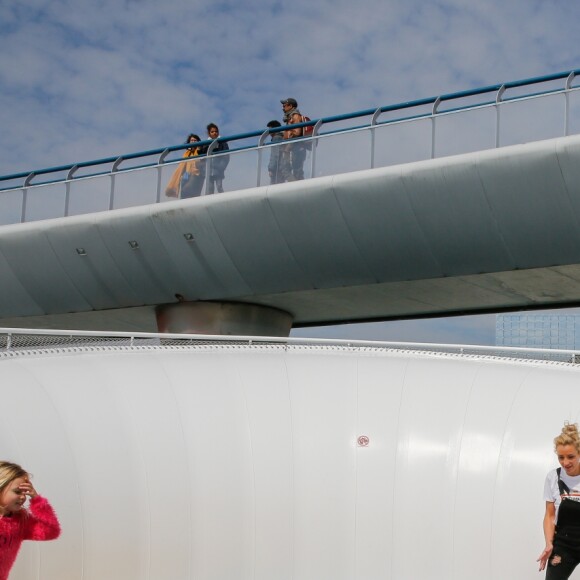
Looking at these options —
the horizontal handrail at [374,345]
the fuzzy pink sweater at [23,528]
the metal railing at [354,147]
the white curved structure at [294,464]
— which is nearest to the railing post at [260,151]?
the metal railing at [354,147]

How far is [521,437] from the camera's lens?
902 centimetres

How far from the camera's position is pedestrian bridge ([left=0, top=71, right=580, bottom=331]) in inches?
641

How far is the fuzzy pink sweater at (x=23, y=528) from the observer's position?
208 inches

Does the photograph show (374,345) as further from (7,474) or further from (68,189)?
(68,189)

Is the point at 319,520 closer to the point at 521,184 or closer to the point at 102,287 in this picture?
the point at 521,184

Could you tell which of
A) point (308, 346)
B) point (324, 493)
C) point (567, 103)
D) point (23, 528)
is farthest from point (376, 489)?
point (567, 103)

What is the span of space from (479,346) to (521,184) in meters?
6.48

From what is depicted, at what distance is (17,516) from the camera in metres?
5.36

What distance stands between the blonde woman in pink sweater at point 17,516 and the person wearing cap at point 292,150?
13.5 metres

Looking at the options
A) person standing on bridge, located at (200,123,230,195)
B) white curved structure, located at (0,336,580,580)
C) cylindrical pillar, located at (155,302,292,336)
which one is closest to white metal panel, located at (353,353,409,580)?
white curved structure, located at (0,336,580,580)

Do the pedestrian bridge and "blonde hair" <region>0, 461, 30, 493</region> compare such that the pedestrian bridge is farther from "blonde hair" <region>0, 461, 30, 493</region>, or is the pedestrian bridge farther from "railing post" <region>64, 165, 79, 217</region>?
"blonde hair" <region>0, 461, 30, 493</region>

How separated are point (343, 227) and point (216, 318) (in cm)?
507

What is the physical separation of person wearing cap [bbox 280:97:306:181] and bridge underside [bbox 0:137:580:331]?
387 mm

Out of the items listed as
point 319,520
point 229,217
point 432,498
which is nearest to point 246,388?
point 319,520
